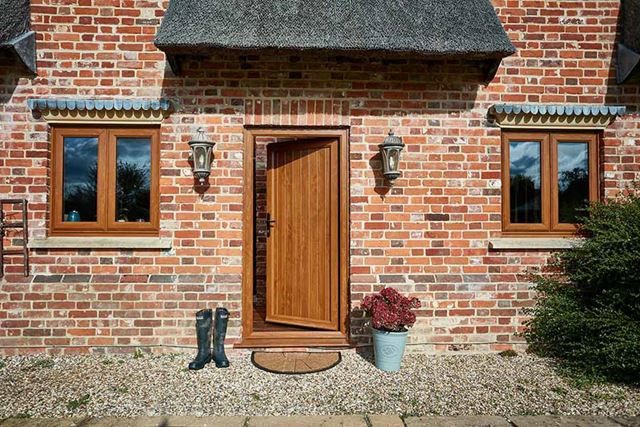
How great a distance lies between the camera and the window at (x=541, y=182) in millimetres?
4516

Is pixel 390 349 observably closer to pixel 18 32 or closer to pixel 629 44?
pixel 629 44

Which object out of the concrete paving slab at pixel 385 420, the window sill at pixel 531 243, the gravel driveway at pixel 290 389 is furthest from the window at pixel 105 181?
the window sill at pixel 531 243

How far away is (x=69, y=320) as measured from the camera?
13.8ft

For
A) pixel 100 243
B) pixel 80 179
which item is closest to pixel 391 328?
pixel 100 243

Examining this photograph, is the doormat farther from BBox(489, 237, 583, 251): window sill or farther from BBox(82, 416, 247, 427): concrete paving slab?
BBox(489, 237, 583, 251): window sill

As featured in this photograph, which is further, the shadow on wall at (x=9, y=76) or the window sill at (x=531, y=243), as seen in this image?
the window sill at (x=531, y=243)

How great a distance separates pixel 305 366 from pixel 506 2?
4.37 m

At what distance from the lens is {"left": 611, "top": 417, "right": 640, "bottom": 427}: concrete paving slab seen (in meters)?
2.98

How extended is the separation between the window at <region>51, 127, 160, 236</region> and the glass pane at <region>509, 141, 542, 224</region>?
12.5ft

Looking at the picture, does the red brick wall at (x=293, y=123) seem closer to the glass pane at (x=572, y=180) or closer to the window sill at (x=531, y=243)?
the window sill at (x=531, y=243)

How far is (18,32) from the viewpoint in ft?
13.5

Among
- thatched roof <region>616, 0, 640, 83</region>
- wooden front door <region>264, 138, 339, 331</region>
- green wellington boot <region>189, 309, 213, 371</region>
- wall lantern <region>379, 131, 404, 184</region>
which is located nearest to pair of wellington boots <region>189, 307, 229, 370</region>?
green wellington boot <region>189, 309, 213, 371</region>

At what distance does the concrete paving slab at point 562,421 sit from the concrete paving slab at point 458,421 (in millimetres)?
123

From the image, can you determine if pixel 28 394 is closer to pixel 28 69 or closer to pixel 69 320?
pixel 69 320
